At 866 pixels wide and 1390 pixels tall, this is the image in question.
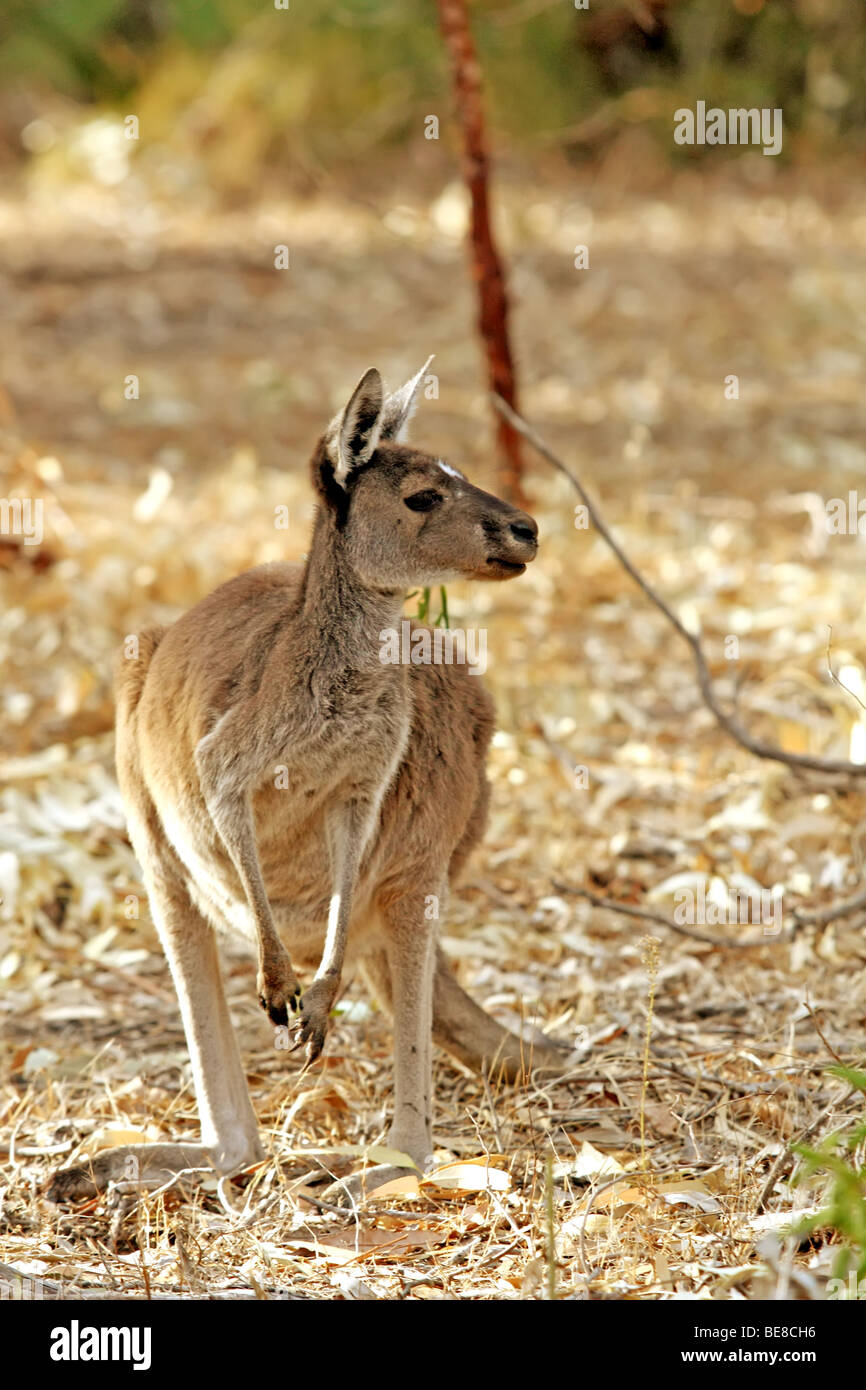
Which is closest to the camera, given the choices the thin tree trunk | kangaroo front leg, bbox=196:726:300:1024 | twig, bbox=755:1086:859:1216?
twig, bbox=755:1086:859:1216

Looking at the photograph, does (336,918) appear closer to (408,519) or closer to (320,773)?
(320,773)

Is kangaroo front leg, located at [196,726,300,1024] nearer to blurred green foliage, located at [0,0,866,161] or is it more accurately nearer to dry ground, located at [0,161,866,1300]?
dry ground, located at [0,161,866,1300]

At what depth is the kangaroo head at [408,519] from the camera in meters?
3.02

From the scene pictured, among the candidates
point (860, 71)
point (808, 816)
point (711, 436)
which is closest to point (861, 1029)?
point (808, 816)

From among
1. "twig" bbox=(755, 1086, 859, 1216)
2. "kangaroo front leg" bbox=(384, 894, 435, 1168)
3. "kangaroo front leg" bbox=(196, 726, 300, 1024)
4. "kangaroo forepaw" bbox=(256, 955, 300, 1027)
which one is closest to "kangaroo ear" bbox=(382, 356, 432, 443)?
"kangaroo front leg" bbox=(196, 726, 300, 1024)

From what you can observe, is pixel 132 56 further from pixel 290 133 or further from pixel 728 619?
pixel 728 619

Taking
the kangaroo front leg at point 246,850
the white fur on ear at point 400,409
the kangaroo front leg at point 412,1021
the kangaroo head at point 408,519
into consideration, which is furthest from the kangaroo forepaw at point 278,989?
the white fur on ear at point 400,409

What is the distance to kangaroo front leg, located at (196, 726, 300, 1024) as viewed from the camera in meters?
2.90

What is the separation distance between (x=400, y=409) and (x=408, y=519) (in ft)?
0.90

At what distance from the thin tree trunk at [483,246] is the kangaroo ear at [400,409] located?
2666mm

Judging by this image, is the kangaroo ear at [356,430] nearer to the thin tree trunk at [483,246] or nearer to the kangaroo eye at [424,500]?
the kangaroo eye at [424,500]

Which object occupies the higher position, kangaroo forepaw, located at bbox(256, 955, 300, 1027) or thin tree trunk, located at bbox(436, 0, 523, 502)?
thin tree trunk, located at bbox(436, 0, 523, 502)

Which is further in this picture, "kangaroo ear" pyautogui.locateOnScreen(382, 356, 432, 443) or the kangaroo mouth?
"kangaroo ear" pyautogui.locateOnScreen(382, 356, 432, 443)

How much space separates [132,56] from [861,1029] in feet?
35.6
